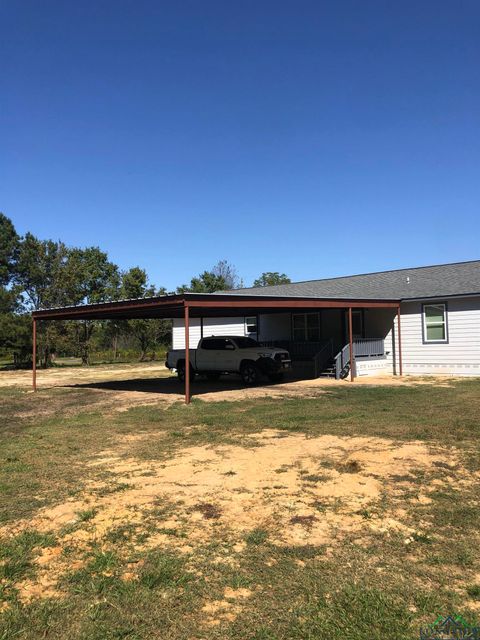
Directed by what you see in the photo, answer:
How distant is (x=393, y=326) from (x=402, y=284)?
2436 mm

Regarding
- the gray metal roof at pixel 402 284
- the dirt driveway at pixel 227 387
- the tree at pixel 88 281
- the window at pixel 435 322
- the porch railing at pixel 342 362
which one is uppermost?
the tree at pixel 88 281

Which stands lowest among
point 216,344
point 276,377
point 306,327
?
point 276,377

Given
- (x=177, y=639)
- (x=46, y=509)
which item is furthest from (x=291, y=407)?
(x=177, y=639)

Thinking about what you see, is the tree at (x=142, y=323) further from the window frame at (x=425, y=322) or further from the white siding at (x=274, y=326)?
the window frame at (x=425, y=322)

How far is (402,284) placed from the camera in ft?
70.0

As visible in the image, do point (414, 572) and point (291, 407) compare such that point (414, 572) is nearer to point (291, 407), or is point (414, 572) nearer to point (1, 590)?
point (1, 590)

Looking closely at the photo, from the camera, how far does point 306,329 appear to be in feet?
75.6

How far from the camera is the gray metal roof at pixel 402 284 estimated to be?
18688 mm

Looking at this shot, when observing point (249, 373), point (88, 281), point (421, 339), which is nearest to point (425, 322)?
point (421, 339)

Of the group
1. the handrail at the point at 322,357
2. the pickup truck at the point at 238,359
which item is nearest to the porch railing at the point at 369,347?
the handrail at the point at 322,357

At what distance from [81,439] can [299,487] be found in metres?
4.42

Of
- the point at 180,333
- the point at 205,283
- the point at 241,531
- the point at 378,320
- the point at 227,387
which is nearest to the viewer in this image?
the point at 241,531

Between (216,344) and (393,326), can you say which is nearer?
(216,344)

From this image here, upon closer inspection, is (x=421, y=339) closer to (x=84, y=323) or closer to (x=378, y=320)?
(x=378, y=320)
